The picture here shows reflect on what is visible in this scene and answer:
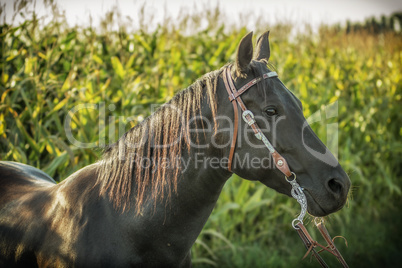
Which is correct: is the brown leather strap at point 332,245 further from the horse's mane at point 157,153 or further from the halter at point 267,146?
the horse's mane at point 157,153

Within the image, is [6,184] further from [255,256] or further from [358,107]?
[358,107]

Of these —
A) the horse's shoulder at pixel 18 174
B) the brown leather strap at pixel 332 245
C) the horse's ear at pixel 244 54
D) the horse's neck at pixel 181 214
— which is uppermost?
the horse's ear at pixel 244 54

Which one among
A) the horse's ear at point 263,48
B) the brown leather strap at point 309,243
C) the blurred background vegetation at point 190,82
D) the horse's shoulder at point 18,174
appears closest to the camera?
the brown leather strap at point 309,243

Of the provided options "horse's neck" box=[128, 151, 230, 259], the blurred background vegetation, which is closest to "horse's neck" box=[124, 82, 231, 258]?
"horse's neck" box=[128, 151, 230, 259]

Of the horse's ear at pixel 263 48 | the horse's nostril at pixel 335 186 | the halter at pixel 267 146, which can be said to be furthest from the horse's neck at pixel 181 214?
the horse's ear at pixel 263 48

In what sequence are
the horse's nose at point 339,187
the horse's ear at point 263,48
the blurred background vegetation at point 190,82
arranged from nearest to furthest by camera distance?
1. the horse's nose at point 339,187
2. the horse's ear at point 263,48
3. the blurred background vegetation at point 190,82

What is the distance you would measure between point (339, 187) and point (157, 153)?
0.92m

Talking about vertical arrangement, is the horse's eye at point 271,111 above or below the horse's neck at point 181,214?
above

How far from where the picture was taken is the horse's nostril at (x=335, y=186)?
157cm

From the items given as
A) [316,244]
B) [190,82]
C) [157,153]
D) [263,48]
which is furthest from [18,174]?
[190,82]

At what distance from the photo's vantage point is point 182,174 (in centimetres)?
174

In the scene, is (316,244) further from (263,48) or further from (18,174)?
(18,174)

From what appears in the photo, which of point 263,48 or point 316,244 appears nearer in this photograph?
point 316,244

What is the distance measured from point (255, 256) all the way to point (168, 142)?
106 inches
